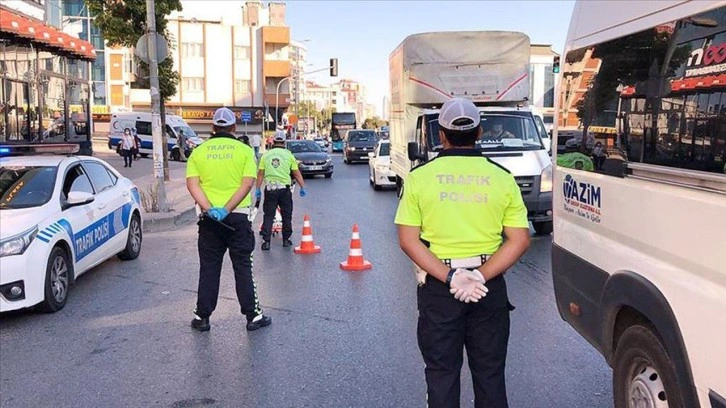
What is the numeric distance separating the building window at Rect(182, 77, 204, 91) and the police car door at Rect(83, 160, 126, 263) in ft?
219

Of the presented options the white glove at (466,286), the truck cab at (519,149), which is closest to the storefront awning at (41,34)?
the truck cab at (519,149)

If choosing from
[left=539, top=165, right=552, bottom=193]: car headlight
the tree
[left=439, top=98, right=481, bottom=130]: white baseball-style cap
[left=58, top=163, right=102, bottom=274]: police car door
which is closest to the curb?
[left=58, top=163, right=102, bottom=274]: police car door

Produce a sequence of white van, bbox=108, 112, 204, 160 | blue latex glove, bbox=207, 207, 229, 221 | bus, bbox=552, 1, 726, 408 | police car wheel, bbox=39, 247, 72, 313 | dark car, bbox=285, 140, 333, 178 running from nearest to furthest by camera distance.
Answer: bus, bbox=552, 1, 726, 408 → blue latex glove, bbox=207, 207, 229, 221 → police car wheel, bbox=39, 247, 72, 313 → dark car, bbox=285, 140, 333, 178 → white van, bbox=108, 112, 204, 160

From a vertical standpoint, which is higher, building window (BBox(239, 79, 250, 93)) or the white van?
building window (BBox(239, 79, 250, 93))

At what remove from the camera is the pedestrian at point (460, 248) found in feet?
10.2

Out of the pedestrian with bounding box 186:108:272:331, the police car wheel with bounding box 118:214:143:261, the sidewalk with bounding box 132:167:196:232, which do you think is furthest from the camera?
the sidewalk with bounding box 132:167:196:232

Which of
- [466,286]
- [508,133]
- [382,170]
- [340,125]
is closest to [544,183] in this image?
[508,133]

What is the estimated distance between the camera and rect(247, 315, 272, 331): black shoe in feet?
19.3

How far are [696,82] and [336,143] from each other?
55.1m

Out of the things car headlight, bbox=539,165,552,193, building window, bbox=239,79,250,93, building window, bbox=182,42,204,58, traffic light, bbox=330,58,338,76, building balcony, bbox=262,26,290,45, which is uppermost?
building balcony, bbox=262,26,290,45

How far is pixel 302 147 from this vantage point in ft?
88.6

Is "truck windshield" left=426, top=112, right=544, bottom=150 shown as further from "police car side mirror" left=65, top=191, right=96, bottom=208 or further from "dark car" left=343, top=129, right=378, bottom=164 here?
"dark car" left=343, top=129, right=378, bottom=164

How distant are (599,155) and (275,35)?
2835 inches

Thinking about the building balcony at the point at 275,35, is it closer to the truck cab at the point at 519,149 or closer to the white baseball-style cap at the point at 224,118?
the truck cab at the point at 519,149
